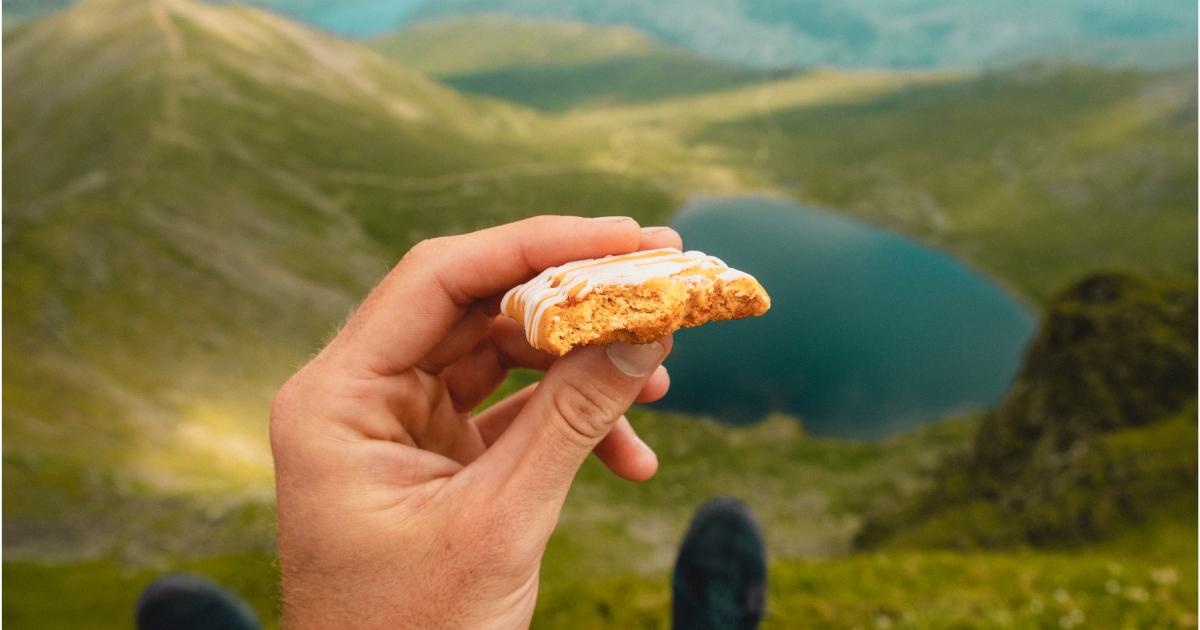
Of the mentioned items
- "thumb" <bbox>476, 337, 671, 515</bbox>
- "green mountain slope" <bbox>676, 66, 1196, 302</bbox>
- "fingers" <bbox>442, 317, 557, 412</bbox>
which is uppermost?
"thumb" <bbox>476, 337, 671, 515</bbox>

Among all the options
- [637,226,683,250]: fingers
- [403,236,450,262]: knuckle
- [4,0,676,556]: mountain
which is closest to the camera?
[403,236,450,262]: knuckle

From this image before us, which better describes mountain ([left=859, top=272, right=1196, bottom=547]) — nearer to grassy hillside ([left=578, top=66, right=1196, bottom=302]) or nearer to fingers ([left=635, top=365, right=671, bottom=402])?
fingers ([left=635, top=365, right=671, bottom=402])

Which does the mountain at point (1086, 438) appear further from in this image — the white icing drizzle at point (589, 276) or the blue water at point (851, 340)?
the blue water at point (851, 340)

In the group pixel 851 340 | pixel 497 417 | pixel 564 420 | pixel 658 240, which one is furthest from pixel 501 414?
pixel 851 340

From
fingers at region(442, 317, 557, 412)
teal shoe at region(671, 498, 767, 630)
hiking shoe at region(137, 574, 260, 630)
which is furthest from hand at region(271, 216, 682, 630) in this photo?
hiking shoe at region(137, 574, 260, 630)

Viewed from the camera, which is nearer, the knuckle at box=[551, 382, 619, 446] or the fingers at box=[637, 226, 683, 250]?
the knuckle at box=[551, 382, 619, 446]

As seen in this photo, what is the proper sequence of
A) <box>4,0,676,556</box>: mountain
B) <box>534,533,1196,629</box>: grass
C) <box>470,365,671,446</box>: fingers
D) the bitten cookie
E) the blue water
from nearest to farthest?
1. the bitten cookie
2. <box>470,365,671,446</box>: fingers
3. <box>534,533,1196,629</box>: grass
4. <box>4,0,676,556</box>: mountain
5. the blue water

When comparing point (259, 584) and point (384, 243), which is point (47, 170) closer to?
point (384, 243)
